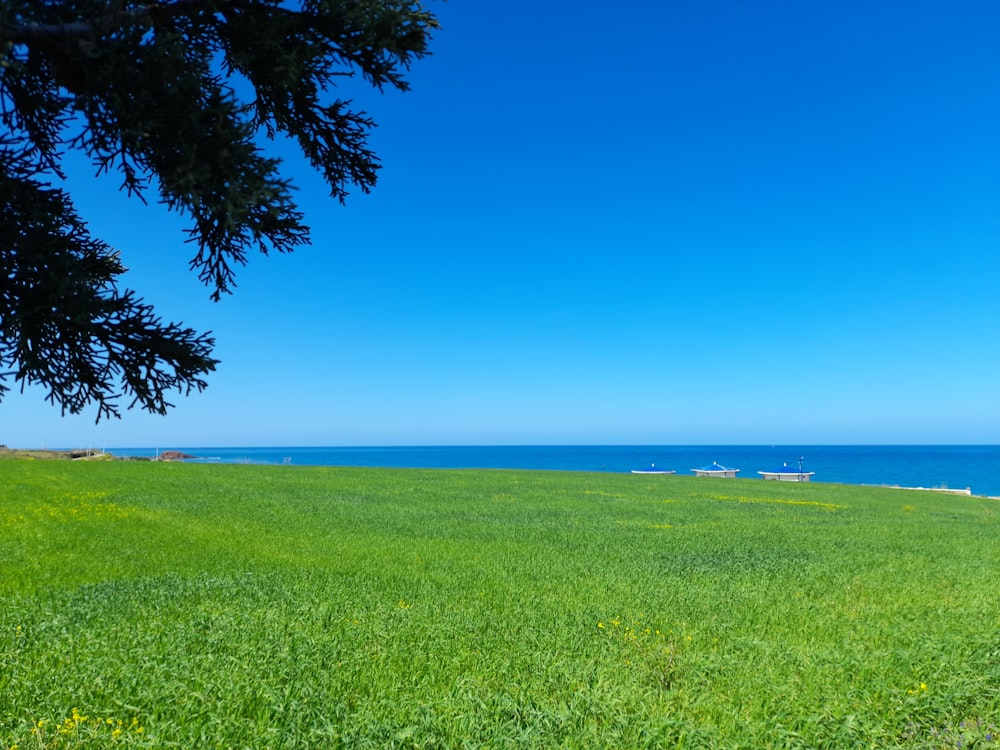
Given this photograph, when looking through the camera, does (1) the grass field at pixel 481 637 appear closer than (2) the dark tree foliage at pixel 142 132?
No

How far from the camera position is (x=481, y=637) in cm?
738

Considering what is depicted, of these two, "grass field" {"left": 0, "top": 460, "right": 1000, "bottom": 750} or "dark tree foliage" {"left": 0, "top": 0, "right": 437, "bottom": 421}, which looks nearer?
"dark tree foliage" {"left": 0, "top": 0, "right": 437, "bottom": 421}

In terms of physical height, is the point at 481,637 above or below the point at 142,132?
below

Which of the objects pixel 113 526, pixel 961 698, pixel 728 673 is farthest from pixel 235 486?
pixel 961 698

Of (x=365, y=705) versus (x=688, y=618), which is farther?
(x=688, y=618)

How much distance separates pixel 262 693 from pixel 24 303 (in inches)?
162

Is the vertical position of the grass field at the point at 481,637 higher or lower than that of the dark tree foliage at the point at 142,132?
lower

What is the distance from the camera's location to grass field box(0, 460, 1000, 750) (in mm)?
5137

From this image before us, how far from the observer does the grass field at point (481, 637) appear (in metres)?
5.14

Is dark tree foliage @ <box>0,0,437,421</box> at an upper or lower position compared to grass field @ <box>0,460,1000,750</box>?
upper

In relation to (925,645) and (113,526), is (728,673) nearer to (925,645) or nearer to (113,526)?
(925,645)

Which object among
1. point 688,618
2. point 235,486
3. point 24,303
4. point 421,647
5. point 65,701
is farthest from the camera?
point 235,486

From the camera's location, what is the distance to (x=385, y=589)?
9.77 meters

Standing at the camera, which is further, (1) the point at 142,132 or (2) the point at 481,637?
(2) the point at 481,637
